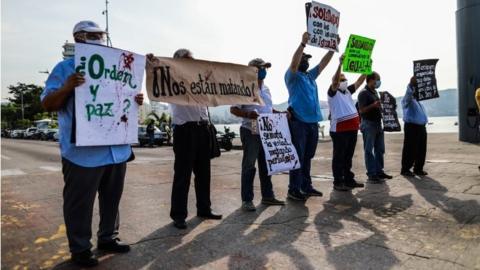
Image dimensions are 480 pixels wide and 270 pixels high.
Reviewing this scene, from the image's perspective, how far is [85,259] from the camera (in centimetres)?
347

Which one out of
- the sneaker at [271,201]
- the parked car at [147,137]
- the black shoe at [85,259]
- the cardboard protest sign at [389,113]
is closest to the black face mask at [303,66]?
the sneaker at [271,201]

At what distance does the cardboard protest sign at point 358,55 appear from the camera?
6976 mm

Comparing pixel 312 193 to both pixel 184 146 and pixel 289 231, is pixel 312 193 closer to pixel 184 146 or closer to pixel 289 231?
pixel 289 231

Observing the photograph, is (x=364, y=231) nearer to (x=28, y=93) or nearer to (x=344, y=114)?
(x=344, y=114)

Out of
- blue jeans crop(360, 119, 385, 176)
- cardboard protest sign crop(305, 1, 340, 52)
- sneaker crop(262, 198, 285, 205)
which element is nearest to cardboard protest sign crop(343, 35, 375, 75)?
cardboard protest sign crop(305, 1, 340, 52)

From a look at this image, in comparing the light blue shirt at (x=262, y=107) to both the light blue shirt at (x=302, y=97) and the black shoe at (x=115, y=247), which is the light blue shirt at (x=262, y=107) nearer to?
the light blue shirt at (x=302, y=97)

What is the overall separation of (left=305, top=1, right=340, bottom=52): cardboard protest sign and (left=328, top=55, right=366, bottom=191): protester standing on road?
0.45 meters

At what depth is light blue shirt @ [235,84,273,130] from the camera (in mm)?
5453

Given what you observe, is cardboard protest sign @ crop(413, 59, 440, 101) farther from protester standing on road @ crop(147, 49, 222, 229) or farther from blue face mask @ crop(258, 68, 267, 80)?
protester standing on road @ crop(147, 49, 222, 229)

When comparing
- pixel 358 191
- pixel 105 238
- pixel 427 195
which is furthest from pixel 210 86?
pixel 427 195

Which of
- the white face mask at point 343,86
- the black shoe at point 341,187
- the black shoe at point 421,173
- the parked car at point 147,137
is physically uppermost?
the white face mask at point 343,86

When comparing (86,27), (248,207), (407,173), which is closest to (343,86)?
(407,173)

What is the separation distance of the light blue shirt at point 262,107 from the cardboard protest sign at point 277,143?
127mm

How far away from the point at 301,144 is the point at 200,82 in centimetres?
185
